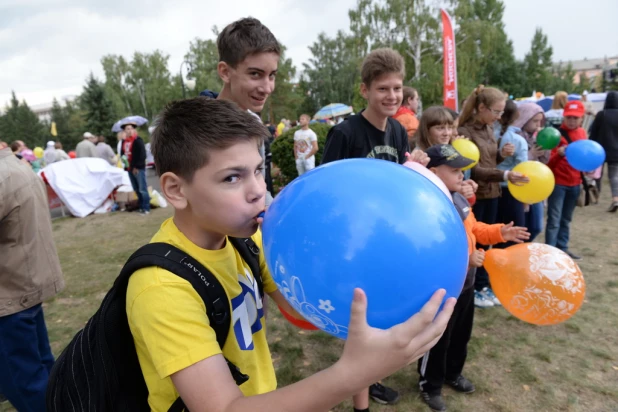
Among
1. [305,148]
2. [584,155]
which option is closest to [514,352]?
[584,155]

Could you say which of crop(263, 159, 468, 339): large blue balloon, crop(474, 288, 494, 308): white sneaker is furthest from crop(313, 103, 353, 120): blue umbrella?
crop(263, 159, 468, 339): large blue balloon

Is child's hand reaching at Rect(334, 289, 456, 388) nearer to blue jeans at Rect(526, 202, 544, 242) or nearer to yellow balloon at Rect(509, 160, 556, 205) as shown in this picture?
yellow balloon at Rect(509, 160, 556, 205)

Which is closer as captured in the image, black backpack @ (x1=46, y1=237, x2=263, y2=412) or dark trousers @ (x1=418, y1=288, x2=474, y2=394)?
black backpack @ (x1=46, y1=237, x2=263, y2=412)

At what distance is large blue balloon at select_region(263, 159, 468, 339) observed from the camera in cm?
96

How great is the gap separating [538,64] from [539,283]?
5625 cm

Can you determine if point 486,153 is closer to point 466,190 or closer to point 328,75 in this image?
point 466,190

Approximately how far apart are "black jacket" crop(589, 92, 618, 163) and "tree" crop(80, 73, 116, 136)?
41.4m

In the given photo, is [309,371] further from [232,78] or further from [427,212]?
[427,212]

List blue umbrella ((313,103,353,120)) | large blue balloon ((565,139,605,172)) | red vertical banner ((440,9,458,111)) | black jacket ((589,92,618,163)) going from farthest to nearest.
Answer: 1. blue umbrella ((313,103,353,120))
2. red vertical banner ((440,9,458,111))
3. black jacket ((589,92,618,163))
4. large blue balloon ((565,139,605,172))

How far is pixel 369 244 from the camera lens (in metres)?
0.96

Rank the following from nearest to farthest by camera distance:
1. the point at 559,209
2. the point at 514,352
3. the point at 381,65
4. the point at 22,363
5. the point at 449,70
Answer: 1. the point at 22,363
2. the point at 381,65
3. the point at 514,352
4. the point at 559,209
5. the point at 449,70

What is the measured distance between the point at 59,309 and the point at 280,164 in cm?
641

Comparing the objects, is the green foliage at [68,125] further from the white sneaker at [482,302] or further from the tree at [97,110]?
the white sneaker at [482,302]

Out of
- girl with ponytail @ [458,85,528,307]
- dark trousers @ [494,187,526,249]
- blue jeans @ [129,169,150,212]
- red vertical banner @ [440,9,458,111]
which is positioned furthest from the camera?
red vertical banner @ [440,9,458,111]
